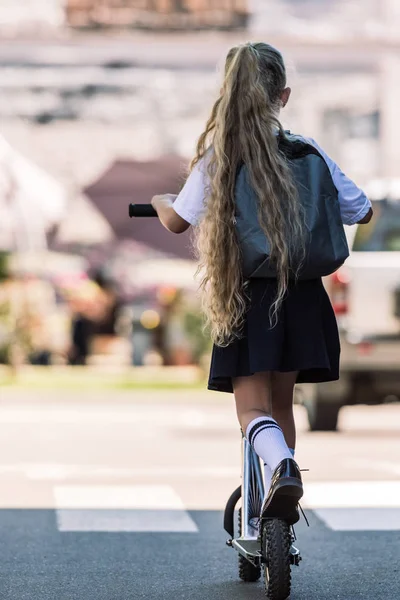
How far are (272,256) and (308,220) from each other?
17 centimetres

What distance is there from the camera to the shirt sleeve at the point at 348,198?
5.41 m

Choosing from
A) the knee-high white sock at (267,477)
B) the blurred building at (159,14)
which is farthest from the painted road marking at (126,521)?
the blurred building at (159,14)

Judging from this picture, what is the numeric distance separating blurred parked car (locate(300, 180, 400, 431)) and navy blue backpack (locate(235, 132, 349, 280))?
6605 mm

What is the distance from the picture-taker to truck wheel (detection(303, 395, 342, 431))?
12289 mm

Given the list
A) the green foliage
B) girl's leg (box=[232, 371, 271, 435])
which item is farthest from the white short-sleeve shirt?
the green foliage

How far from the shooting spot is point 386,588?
5840 mm

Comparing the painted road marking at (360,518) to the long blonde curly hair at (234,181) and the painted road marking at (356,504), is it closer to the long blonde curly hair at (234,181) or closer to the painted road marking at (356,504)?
the painted road marking at (356,504)

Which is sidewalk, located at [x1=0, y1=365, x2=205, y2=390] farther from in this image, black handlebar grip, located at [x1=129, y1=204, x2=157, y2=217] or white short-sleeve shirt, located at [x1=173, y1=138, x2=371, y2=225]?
white short-sleeve shirt, located at [x1=173, y1=138, x2=371, y2=225]

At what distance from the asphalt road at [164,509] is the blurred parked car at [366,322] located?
32 centimetres

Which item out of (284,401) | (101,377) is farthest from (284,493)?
(101,377)

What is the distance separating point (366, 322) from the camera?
12.0 metres

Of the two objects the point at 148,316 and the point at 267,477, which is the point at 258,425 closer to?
the point at 267,477

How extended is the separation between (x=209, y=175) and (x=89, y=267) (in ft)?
64.5

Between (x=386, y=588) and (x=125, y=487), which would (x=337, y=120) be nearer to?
(x=125, y=487)
